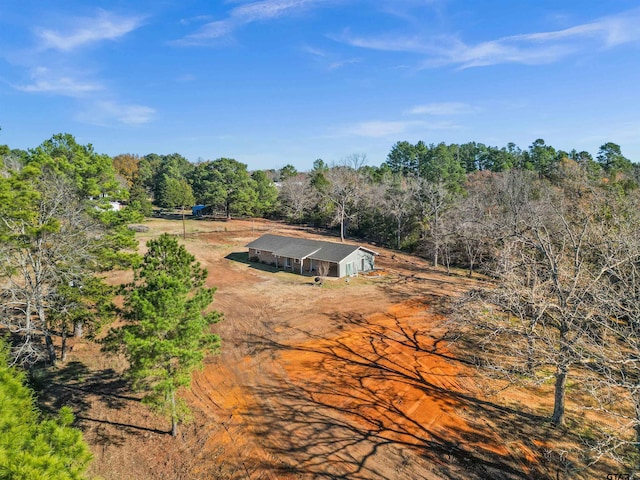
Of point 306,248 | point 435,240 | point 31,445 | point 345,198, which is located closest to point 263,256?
point 306,248

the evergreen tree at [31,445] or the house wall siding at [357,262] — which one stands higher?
the evergreen tree at [31,445]

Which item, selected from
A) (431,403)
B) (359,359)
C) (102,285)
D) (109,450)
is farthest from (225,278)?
(431,403)

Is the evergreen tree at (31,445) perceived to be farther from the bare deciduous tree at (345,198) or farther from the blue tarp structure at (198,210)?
the blue tarp structure at (198,210)

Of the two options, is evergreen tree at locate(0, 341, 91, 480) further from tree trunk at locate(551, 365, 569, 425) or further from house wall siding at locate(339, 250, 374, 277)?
house wall siding at locate(339, 250, 374, 277)

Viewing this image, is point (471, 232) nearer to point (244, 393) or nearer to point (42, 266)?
point (244, 393)


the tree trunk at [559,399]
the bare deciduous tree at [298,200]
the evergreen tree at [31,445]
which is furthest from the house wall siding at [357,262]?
the bare deciduous tree at [298,200]

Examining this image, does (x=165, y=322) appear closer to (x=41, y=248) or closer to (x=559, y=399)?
(x=41, y=248)
